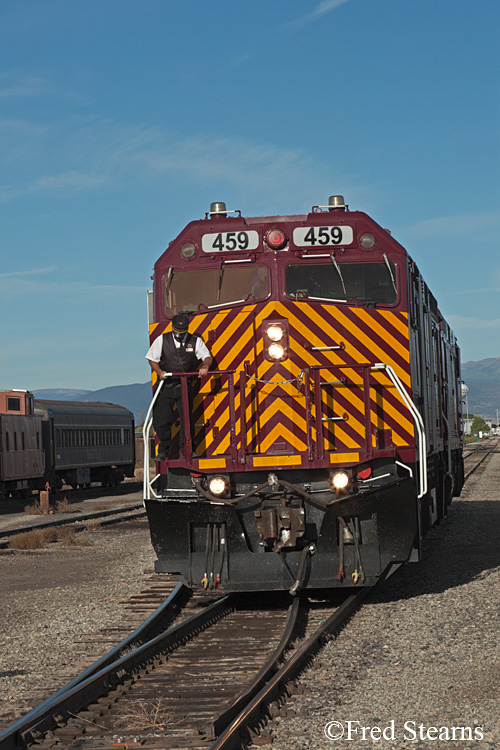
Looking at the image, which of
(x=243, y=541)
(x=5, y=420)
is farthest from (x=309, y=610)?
(x=5, y=420)

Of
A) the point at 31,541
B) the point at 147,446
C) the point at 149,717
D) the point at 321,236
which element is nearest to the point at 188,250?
the point at 321,236

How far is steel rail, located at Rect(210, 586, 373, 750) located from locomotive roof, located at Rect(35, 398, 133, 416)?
90.4ft

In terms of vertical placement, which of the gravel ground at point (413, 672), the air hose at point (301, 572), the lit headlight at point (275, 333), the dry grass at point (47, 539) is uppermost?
the lit headlight at point (275, 333)

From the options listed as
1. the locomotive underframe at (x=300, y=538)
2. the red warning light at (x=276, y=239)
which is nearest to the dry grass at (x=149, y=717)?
the locomotive underframe at (x=300, y=538)

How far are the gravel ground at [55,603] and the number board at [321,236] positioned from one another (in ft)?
13.8

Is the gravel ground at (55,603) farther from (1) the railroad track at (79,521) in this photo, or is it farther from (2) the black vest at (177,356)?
(2) the black vest at (177,356)

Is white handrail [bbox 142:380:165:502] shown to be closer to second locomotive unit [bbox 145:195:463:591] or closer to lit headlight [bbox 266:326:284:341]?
second locomotive unit [bbox 145:195:463:591]

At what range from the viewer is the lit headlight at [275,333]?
9180mm

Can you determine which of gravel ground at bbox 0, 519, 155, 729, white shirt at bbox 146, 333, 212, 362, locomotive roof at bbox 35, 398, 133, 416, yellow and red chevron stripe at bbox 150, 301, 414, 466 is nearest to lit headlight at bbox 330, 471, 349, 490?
yellow and red chevron stripe at bbox 150, 301, 414, 466

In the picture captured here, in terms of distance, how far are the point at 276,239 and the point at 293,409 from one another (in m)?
1.74

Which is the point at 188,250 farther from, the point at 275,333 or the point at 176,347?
the point at 275,333

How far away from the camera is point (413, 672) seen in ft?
22.1

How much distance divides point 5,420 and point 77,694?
2485 cm

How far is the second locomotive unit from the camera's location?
28.6 feet
